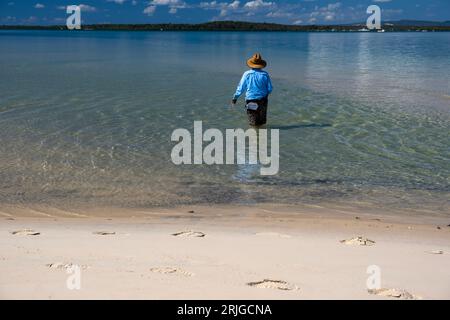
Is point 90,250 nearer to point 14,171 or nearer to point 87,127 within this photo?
point 14,171

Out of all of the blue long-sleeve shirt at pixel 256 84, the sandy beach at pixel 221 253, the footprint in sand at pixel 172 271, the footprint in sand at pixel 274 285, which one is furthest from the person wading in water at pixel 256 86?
the footprint in sand at pixel 274 285

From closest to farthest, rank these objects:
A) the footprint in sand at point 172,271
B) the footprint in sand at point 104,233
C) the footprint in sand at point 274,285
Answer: the footprint in sand at point 274,285 < the footprint in sand at point 172,271 < the footprint in sand at point 104,233

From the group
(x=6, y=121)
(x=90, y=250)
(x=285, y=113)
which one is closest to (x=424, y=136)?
(x=285, y=113)

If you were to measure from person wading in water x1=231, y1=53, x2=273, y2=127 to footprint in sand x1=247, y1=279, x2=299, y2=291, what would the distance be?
7906mm

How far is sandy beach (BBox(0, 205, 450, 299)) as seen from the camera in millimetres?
3959

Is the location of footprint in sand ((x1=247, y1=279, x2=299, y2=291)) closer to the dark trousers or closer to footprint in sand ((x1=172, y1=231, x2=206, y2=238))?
footprint in sand ((x1=172, y1=231, x2=206, y2=238))

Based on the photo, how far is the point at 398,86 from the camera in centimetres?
2072

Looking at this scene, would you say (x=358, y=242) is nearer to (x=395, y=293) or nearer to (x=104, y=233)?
(x=395, y=293)

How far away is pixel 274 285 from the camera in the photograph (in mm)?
4090

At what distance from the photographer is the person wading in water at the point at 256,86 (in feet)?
38.5

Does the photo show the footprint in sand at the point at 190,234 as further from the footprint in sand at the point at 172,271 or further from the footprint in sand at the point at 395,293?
the footprint in sand at the point at 395,293

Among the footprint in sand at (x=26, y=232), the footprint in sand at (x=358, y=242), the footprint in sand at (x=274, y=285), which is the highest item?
the footprint in sand at (x=274, y=285)

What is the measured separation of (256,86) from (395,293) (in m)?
8.34
